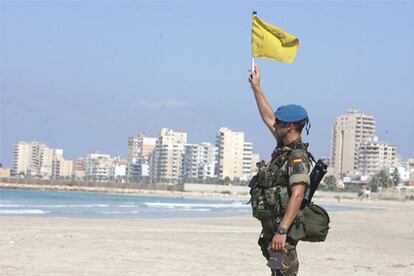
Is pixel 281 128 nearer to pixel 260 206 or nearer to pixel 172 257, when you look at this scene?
pixel 260 206

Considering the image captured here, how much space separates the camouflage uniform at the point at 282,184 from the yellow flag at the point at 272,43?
0.88 meters

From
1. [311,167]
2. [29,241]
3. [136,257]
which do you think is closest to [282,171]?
[311,167]

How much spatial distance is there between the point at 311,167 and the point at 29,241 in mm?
10900

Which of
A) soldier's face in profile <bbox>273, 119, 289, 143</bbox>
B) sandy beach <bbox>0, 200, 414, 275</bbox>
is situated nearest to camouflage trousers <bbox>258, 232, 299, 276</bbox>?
soldier's face in profile <bbox>273, 119, 289, 143</bbox>

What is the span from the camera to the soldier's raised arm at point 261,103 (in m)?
5.16

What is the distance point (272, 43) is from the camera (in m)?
5.38

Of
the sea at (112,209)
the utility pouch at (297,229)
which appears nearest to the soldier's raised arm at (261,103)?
the utility pouch at (297,229)

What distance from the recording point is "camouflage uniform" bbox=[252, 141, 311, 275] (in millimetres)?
4543

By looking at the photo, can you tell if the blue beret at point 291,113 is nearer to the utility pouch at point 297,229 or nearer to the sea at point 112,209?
the utility pouch at point 297,229

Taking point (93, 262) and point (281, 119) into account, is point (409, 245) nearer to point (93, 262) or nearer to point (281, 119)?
point (93, 262)

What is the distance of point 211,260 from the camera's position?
1169cm

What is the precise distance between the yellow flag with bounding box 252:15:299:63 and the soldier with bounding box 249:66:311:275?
0.71m

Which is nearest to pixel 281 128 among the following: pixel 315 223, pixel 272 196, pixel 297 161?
pixel 297 161

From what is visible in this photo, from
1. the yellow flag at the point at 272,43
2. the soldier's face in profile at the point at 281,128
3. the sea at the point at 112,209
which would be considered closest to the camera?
the soldier's face in profile at the point at 281,128
